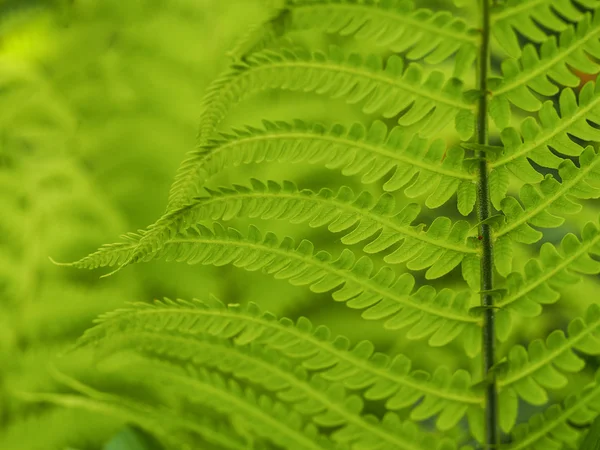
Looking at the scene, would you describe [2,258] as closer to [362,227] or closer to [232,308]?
[232,308]

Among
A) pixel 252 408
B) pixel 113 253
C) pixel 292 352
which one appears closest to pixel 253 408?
pixel 252 408

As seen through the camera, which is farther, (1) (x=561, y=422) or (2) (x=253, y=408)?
(2) (x=253, y=408)

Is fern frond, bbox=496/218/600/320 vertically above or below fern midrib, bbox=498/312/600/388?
above

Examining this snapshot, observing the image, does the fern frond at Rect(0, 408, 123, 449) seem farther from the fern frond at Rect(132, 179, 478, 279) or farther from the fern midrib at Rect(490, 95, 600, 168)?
the fern midrib at Rect(490, 95, 600, 168)

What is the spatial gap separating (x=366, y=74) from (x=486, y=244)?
0.17 m

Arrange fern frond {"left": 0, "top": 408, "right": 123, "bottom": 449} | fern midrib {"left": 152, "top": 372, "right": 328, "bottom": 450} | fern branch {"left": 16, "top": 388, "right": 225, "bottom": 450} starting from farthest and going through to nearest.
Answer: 1. fern frond {"left": 0, "top": 408, "right": 123, "bottom": 449}
2. fern branch {"left": 16, "top": 388, "right": 225, "bottom": 450}
3. fern midrib {"left": 152, "top": 372, "right": 328, "bottom": 450}

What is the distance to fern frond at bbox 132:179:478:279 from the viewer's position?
0.51 meters

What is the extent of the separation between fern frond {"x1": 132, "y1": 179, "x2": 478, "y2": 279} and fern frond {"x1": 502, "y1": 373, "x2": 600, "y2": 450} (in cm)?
14

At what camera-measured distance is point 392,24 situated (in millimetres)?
496

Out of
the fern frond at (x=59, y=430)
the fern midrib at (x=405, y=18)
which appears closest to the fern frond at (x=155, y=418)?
the fern frond at (x=59, y=430)

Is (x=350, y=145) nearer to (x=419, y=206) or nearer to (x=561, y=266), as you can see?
(x=419, y=206)

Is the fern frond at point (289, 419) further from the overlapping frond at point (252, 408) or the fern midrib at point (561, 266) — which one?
the fern midrib at point (561, 266)

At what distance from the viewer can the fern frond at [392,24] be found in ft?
1.61

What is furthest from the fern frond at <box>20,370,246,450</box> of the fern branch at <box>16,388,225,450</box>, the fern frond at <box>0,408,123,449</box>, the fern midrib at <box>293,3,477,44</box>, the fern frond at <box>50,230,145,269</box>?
the fern midrib at <box>293,3,477,44</box>
